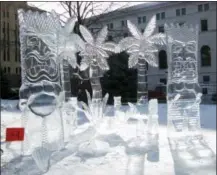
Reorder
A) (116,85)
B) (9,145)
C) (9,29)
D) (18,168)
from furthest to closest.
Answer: (116,85) < (9,29) < (9,145) < (18,168)

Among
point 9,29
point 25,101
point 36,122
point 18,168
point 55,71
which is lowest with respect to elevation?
point 18,168

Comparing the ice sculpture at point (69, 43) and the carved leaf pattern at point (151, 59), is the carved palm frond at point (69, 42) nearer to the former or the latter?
the ice sculpture at point (69, 43)

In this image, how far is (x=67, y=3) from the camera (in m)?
9.62

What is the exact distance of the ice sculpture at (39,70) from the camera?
372 centimetres

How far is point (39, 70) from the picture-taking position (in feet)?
12.7

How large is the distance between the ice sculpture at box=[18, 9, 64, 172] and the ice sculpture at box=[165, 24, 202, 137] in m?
1.88

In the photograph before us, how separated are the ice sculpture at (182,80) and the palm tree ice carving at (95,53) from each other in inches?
40.0

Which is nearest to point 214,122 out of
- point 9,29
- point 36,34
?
point 36,34

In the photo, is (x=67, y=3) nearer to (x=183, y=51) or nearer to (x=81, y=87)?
(x=81, y=87)

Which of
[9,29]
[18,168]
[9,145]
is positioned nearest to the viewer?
[18,168]

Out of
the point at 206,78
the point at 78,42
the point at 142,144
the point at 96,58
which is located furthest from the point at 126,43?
the point at 206,78

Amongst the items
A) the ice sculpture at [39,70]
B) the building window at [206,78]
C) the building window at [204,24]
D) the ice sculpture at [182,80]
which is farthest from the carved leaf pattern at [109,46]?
the building window at [204,24]

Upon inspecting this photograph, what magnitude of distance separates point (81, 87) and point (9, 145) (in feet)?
17.3

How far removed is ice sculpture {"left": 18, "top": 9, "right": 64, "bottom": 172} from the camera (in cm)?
372
